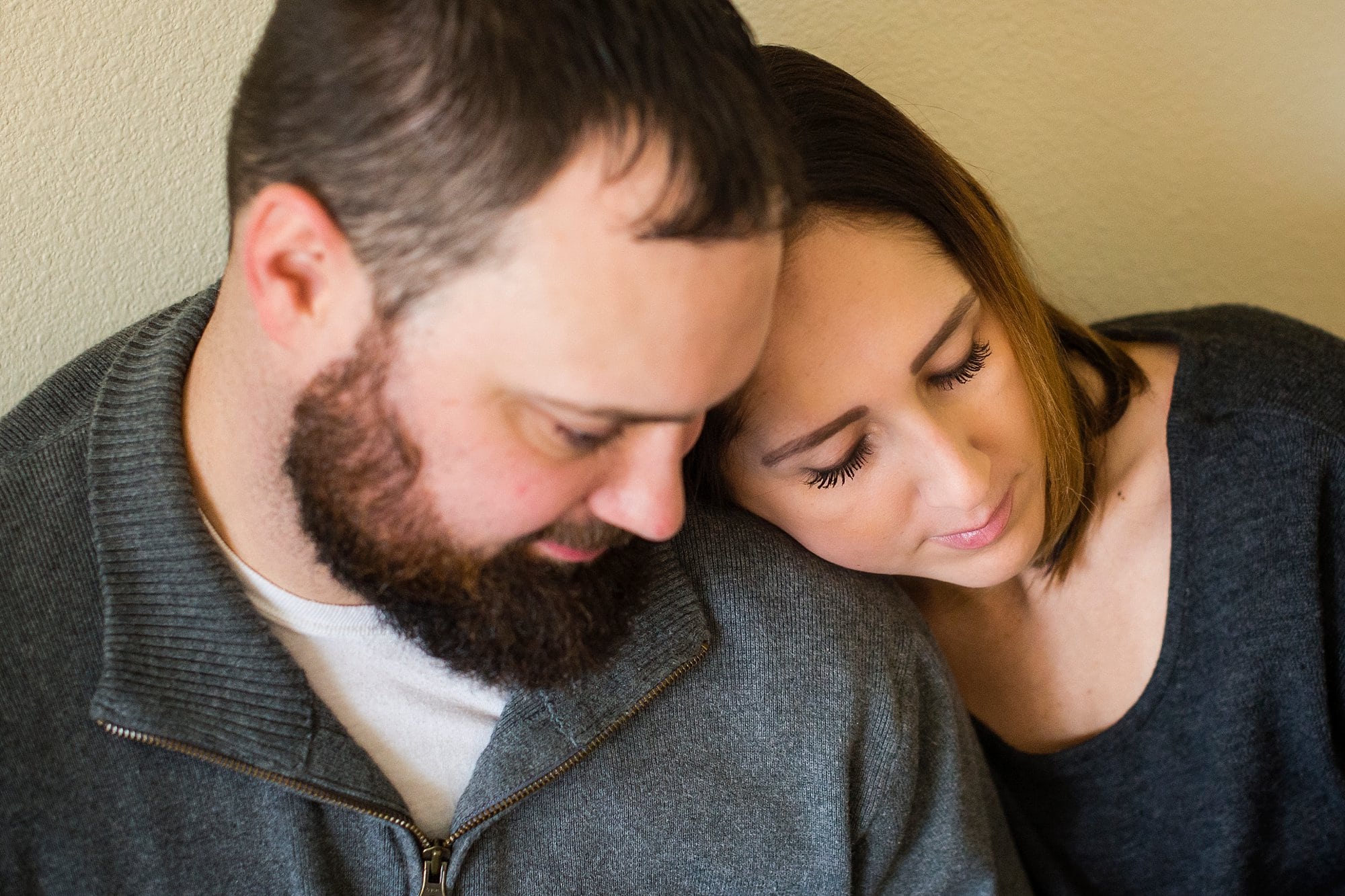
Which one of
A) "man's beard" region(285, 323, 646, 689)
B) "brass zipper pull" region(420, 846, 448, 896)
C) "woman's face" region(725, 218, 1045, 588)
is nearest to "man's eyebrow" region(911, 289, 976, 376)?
"woman's face" region(725, 218, 1045, 588)

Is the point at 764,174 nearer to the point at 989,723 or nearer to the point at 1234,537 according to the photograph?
the point at 1234,537

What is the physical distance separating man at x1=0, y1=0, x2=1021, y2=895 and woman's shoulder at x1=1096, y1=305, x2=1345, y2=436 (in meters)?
0.41

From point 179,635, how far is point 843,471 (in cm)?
57

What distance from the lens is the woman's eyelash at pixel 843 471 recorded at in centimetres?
111

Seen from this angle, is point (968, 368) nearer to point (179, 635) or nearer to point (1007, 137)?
point (1007, 137)

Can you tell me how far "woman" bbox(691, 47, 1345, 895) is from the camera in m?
1.07

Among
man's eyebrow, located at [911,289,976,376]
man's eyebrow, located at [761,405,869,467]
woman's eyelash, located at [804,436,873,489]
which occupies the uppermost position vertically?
man's eyebrow, located at [911,289,976,376]

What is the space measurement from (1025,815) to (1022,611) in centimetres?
25

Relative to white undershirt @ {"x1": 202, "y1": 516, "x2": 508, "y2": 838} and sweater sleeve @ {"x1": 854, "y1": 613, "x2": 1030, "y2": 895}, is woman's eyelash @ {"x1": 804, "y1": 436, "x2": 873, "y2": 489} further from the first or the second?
white undershirt @ {"x1": 202, "y1": 516, "x2": 508, "y2": 838}

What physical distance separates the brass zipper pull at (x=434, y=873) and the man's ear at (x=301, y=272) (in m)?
0.44

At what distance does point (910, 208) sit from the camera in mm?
1099

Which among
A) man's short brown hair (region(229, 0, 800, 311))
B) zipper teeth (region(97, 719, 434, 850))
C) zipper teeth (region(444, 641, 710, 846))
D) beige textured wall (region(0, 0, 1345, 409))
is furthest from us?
beige textured wall (region(0, 0, 1345, 409))

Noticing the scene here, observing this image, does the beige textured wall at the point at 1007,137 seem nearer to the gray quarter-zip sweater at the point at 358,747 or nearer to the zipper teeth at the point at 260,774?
the gray quarter-zip sweater at the point at 358,747

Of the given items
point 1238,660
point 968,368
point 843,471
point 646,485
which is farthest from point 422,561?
point 1238,660
